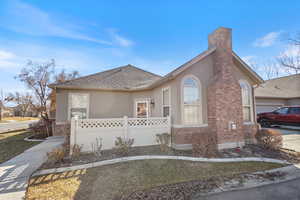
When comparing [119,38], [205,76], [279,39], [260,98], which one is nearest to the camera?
[205,76]

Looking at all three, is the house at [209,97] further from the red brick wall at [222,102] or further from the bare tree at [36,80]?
the bare tree at [36,80]

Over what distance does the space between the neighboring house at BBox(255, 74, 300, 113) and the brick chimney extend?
10635mm

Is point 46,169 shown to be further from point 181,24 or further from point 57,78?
point 57,78

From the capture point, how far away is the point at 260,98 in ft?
51.6

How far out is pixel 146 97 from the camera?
9773mm

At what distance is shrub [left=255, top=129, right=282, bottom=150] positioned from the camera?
21.7 feet

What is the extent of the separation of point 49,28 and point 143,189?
9745mm

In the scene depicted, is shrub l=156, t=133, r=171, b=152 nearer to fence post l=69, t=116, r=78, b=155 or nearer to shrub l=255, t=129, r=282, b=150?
fence post l=69, t=116, r=78, b=155

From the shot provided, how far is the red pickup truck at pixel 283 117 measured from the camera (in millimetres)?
11250

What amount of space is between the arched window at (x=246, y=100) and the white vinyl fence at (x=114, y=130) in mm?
4809

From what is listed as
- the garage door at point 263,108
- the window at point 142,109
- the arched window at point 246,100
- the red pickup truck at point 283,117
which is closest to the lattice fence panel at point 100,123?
the window at point 142,109

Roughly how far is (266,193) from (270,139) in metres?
4.80

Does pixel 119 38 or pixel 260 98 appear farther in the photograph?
pixel 260 98

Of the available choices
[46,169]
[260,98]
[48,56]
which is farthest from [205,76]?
[48,56]
